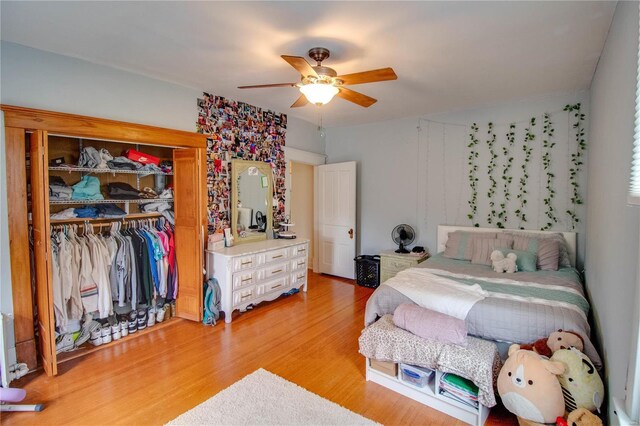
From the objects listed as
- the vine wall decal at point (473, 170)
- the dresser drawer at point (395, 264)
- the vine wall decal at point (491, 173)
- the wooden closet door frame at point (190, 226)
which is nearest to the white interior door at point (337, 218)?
the dresser drawer at point (395, 264)

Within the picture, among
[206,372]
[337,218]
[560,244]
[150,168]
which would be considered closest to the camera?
[206,372]

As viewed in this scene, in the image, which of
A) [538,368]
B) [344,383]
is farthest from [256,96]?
[538,368]

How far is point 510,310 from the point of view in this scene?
2223 millimetres

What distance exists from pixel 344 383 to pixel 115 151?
3.12 m

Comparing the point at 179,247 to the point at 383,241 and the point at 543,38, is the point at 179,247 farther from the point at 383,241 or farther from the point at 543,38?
the point at 543,38

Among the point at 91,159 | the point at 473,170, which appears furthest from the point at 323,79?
the point at 473,170

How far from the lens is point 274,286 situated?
13.2 feet

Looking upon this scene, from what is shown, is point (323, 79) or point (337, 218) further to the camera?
point (337, 218)

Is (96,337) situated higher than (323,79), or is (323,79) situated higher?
(323,79)

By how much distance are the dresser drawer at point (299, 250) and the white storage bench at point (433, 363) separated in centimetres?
198

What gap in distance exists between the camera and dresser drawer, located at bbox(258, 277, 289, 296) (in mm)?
3844

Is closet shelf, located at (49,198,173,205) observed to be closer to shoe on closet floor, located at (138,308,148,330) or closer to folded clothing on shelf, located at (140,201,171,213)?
folded clothing on shelf, located at (140,201,171,213)

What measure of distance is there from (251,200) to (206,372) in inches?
89.4

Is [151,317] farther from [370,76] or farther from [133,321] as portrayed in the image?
[370,76]
